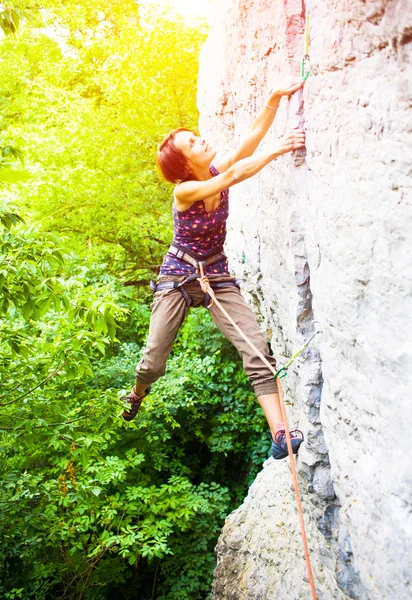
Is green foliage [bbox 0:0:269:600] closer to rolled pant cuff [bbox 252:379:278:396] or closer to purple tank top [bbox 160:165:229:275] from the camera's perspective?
purple tank top [bbox 160:165:229:275]

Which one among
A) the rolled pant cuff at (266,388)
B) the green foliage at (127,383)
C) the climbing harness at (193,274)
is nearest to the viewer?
the rolled pant cuff at (266,388)

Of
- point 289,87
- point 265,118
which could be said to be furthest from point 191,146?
point 289,87

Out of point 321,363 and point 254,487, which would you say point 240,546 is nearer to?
point 254,487

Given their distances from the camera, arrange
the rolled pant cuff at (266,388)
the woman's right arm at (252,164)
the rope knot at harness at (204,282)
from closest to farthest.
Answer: the woman's right arm at (252,164), the rolled pant cuff at (266,388), the rope knot at harness at (204,282)

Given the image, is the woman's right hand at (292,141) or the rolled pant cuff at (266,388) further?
the rolled pant cuff at (266,388)

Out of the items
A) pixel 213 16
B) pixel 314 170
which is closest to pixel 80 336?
pixel 314 170

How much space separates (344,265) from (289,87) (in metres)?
1.12

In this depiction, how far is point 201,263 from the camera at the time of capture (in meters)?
3.65

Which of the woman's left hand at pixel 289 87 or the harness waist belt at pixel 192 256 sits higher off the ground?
the woman's left hand at pixel 289 87

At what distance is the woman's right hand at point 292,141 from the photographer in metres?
3.05

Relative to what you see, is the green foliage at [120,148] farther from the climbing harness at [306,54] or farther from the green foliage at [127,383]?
the climbing harness at [306,54]

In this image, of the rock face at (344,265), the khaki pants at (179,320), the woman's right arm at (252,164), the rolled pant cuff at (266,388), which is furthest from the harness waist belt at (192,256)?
the rolled pant cuff at (266,388)

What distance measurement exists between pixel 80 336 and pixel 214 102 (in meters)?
2.55

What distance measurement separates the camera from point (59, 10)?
12.0 m
